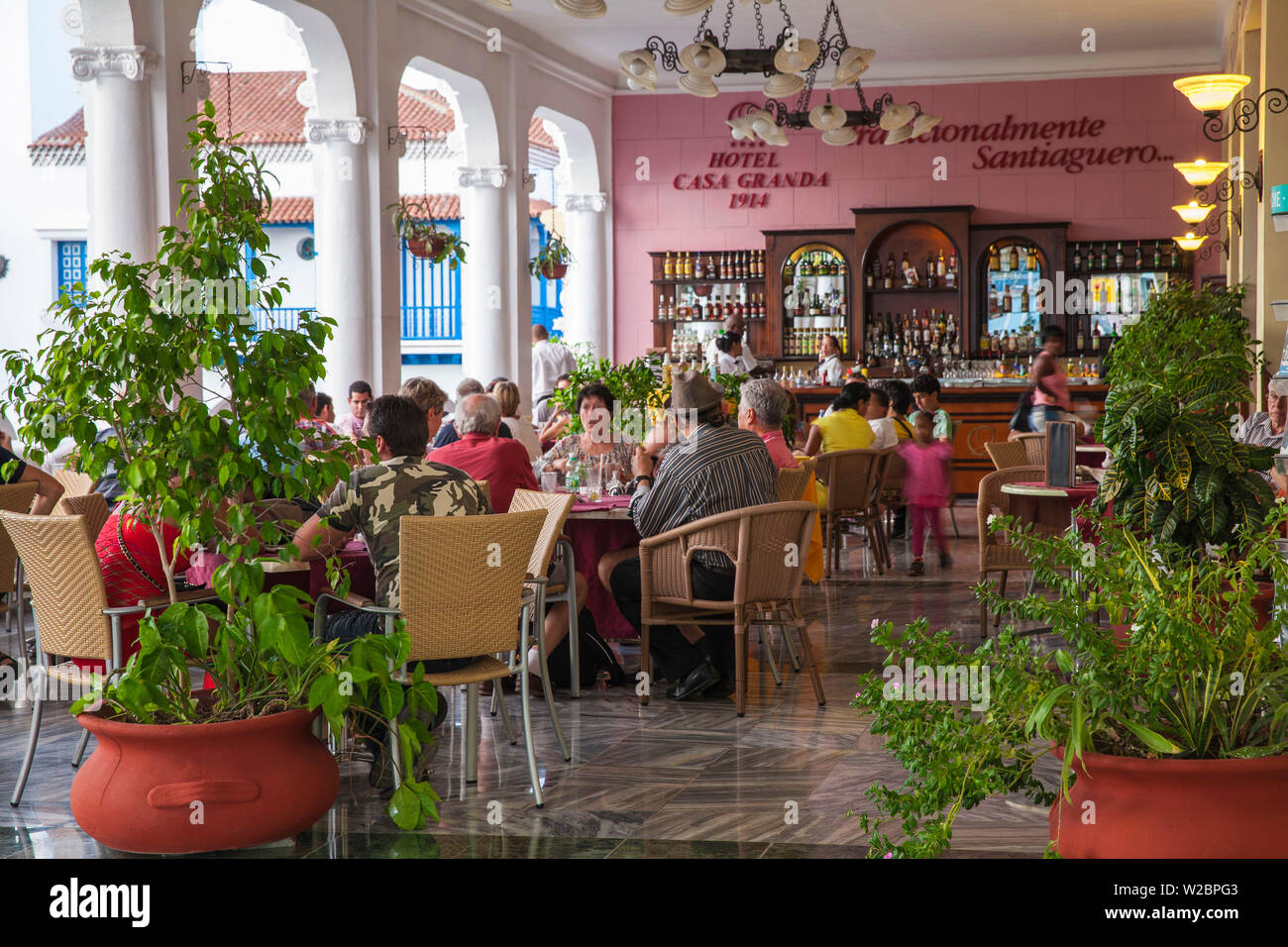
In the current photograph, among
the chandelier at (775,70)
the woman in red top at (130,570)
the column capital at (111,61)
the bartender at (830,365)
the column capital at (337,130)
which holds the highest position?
the chandelier at (775,70)

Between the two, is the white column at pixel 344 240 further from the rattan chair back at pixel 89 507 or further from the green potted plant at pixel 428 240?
the rattan chair back at pixel 89 507

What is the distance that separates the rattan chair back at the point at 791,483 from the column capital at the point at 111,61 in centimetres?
401

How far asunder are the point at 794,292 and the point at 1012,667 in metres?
11.8

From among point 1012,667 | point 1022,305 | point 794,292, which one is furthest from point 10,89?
point 1012,667

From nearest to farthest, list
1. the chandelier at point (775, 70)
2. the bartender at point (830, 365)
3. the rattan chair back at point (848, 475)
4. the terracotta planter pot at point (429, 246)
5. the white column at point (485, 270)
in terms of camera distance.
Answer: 1. the rattan chair back at point (848, 475)
2. the chandelier at point (775, 70)
3. the terracotta planter pot at point (429, 246)
4. the white column at point (485, 270)
5. the bartender at point (830, 365)

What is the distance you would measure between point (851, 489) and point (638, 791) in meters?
4.34

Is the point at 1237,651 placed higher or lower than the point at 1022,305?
lower

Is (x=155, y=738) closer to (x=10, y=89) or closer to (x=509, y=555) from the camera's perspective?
(x=509, y=555)

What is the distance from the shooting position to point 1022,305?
43.5 feet

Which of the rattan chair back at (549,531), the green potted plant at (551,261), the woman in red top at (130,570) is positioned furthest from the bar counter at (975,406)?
the woman in red top at (130,570)

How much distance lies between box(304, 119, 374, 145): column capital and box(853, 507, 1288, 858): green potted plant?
7927 millimetres

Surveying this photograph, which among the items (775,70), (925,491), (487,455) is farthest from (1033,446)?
(487,455)

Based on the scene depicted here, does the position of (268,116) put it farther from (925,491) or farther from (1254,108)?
(1254,108)

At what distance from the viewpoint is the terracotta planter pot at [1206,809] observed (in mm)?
1992
